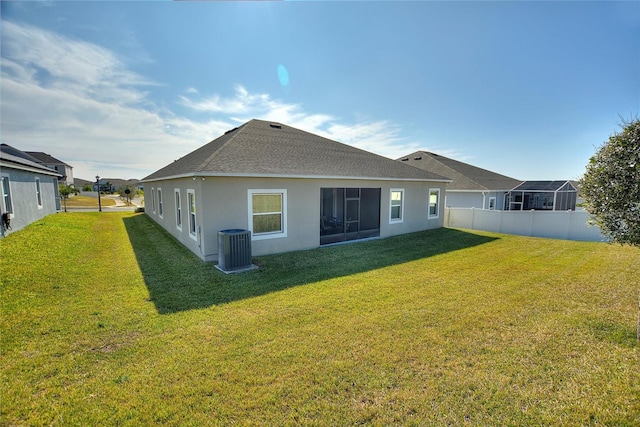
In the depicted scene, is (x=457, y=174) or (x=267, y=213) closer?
(x=267, y=213)

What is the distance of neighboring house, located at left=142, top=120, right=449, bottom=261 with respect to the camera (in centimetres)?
840

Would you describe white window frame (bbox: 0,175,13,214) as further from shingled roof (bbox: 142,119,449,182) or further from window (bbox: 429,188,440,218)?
window (bbox: 429,188,440,218)

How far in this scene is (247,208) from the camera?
877 cm

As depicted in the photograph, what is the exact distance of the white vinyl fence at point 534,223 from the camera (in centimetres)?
1355

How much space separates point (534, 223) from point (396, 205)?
312 inches

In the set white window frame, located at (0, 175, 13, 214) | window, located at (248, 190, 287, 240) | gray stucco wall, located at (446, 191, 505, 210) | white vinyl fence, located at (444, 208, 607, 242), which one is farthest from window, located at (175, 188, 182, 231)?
gray stucco wall, located at (446, 191, 505, 210)

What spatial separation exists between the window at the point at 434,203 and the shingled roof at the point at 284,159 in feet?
3.05

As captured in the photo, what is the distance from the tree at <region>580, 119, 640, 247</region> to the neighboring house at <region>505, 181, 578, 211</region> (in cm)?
2080

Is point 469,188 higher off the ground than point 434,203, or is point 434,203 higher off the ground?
point 469,188

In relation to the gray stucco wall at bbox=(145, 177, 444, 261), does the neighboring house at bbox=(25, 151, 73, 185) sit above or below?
above

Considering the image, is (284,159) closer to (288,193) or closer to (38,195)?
(288,193)

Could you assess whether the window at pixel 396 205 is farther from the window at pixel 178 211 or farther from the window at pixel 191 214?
the window at pixel 178 211

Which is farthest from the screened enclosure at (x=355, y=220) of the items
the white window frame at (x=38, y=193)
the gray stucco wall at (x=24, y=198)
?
the white window frame at (x=38, y=193)

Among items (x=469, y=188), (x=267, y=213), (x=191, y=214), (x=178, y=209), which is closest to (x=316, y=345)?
(x=267, y=213)
